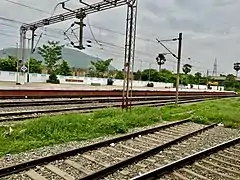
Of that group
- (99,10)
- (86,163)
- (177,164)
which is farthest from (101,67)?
(177,164)

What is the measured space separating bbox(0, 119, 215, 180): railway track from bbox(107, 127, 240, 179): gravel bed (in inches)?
7.9

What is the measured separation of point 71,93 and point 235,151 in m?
20.3

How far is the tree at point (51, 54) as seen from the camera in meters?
68.9

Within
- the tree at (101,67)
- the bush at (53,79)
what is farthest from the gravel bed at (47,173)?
the tree at (101,67)

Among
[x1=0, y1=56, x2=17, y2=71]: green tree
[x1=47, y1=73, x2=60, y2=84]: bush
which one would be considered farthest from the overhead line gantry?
[x1=0, y1=56, x2=17, y2=71]: green tree

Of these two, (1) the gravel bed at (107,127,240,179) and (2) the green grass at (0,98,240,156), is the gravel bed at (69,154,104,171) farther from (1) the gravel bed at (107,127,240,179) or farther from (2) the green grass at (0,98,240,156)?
(2) the green grass at (0,98,240,156)

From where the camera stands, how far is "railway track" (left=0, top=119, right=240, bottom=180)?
564cm

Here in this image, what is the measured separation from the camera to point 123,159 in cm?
684

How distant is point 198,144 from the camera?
8844 millimetres

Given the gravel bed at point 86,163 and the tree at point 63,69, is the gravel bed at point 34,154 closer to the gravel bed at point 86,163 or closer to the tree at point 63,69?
the gravel bed at point 86,163

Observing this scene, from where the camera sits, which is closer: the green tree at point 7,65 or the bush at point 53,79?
the bush at point 53,79

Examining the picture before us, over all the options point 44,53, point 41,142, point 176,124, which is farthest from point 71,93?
point 44,53

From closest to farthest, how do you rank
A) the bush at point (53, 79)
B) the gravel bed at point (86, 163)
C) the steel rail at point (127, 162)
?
the steel rail at point (127, 162), the gravel bed at point (86, 163), the bush at point (53, 79)

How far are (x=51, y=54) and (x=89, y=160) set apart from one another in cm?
6544
